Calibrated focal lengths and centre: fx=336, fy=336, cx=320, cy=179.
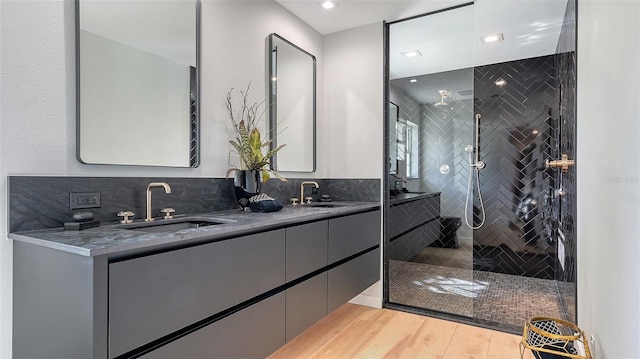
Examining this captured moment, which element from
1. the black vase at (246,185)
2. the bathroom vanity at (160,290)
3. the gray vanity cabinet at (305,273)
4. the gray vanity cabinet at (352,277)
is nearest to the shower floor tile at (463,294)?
the gray vanity cabinet at (352,277)

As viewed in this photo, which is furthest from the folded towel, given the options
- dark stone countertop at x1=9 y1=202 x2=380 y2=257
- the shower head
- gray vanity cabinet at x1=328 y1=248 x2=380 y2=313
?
the shower head

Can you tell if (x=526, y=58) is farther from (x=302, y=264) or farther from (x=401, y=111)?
(x=302, y=264)

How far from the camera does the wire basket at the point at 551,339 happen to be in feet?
4.99

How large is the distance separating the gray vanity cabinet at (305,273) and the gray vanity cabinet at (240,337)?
0.35 ft

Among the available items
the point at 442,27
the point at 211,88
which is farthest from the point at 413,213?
the point at 211,88

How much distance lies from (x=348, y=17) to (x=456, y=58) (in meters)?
1.10

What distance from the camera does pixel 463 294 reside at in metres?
2.98

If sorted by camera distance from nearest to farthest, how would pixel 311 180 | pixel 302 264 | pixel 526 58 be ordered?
pixel 302 264
pixel 311 180
pixel 526 58

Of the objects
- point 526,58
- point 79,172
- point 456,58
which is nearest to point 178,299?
point 79,172

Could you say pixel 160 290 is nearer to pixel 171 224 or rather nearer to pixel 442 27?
pixel 171 224

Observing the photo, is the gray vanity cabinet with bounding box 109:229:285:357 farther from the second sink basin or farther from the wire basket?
the wire basket

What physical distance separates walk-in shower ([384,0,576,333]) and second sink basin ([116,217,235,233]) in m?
1.70

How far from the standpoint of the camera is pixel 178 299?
1.23 m

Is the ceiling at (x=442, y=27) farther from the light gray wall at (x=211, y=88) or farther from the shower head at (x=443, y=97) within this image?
the light gray wall at (x=211, y=88)
